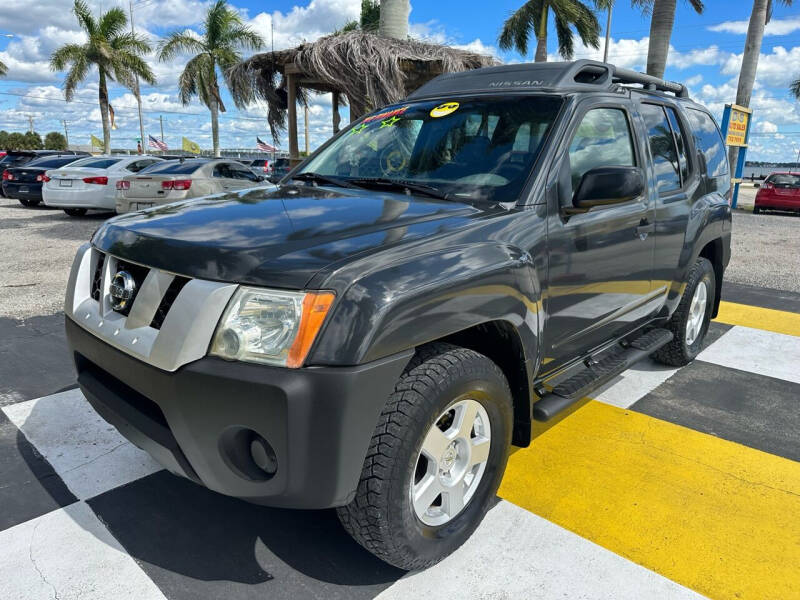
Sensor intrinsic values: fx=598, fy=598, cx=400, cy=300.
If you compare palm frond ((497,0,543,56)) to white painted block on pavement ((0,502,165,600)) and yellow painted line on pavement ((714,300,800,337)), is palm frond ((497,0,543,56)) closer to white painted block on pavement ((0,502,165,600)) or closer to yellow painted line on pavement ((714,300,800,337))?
yellow painted line on pavement ((714,300,800,337))

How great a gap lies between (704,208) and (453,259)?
2.83 meters

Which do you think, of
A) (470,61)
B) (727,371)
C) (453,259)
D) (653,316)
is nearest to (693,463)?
(653,316)

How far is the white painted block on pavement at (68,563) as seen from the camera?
85.7 inches

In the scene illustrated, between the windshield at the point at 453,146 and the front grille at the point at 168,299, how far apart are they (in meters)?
1.33

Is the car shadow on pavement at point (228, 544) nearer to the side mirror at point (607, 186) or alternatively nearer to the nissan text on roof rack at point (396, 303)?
the nissan text on roof rack at point (396, 303)

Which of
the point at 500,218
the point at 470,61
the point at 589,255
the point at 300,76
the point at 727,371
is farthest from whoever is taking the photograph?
the point at 300,76

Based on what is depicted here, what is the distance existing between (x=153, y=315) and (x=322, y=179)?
4.80ft

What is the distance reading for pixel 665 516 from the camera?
2707 millimetres

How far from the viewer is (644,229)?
3.41 m

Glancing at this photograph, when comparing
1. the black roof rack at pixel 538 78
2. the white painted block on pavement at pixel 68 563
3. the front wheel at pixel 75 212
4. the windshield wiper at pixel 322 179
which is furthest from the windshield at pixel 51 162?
the white painted block on pavement at pixel 68 563

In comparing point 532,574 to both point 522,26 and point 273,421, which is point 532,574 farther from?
point 522,26

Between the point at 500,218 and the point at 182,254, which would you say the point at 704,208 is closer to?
the point at 500,218

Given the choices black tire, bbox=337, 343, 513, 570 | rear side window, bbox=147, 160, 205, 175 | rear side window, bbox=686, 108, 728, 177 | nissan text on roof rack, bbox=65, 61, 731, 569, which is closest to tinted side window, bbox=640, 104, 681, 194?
nissan text on roof rack, bbox=65, 61, 731, 569

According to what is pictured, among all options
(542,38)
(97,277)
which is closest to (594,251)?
(97,277)
